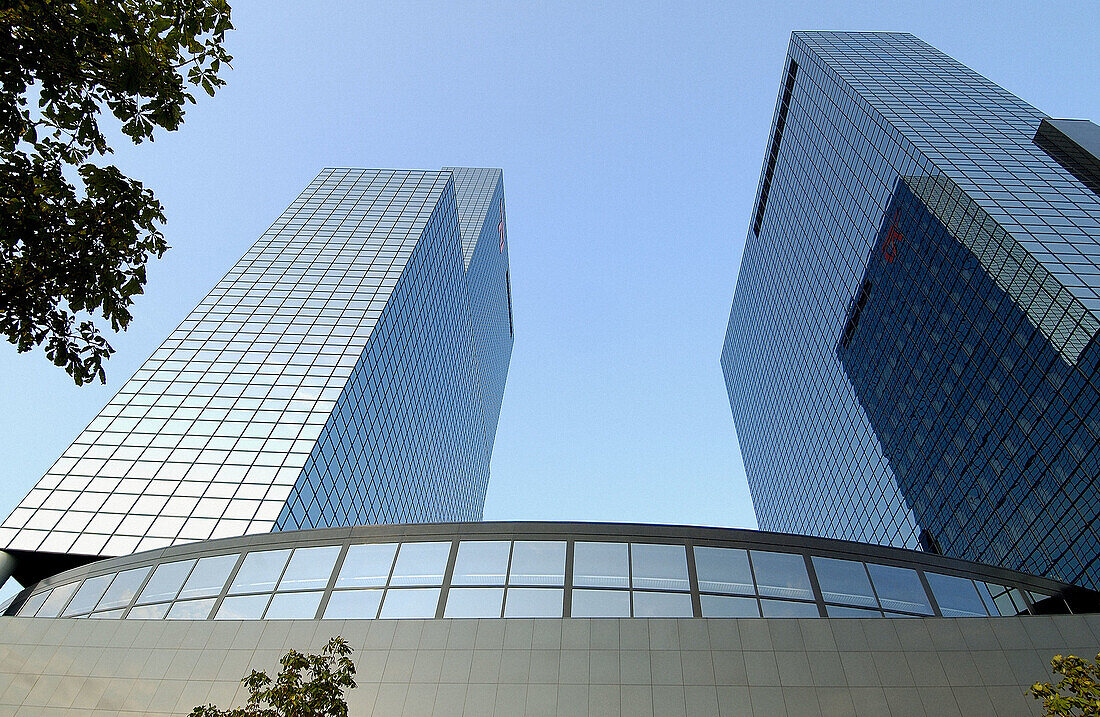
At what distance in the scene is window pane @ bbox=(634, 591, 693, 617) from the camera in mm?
17938

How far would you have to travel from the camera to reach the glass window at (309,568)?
19.9 m

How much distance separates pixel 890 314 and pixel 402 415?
138ft

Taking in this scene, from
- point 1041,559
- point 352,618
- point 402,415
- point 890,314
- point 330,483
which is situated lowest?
point 352,618

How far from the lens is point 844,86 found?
212 feet

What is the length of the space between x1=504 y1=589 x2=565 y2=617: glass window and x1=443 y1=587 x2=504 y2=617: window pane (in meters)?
0.31

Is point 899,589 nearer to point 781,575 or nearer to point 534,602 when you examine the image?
point 781,575

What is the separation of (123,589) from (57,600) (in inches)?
150

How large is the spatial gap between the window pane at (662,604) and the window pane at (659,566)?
295 millimetres

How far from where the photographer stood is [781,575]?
1947cm

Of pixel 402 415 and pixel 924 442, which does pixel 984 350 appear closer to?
pixel 924 442

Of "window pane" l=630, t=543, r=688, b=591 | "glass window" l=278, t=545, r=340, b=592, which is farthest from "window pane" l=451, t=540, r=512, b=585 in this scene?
"glass window" l=278, t=545, r=340, b=592

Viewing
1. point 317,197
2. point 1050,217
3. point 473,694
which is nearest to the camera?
point 473,694

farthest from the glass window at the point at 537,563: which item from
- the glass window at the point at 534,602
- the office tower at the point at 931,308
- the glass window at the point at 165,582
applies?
the office tower at the point at 931,308

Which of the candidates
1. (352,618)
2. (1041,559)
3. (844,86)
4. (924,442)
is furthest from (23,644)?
(844,86)
